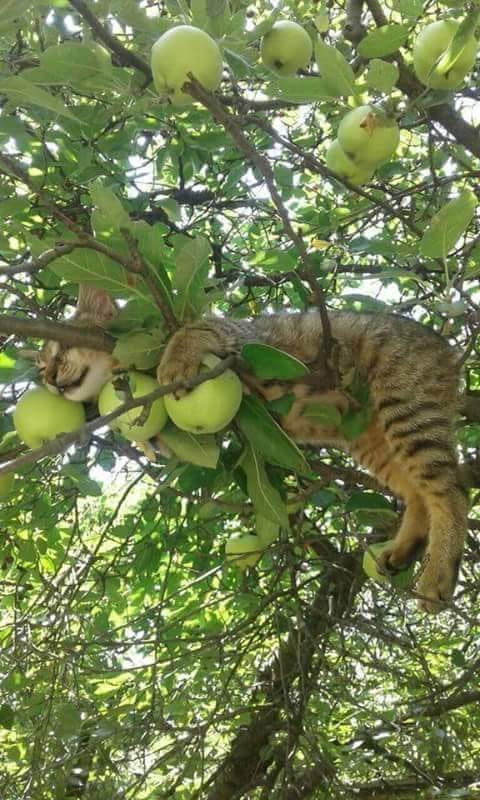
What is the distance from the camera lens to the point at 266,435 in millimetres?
2066

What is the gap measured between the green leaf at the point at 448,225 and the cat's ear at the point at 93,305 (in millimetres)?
1069

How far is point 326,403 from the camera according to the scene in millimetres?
2600

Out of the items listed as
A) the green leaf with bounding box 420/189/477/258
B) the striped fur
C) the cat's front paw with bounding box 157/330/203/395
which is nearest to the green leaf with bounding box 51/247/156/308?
the cat's front paw with bounding box 157/330/203/395

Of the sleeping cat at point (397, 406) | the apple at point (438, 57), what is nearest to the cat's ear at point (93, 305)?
the sleeping cat at point (397, 406)

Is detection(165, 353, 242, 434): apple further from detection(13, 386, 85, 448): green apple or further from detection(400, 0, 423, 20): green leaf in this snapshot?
detection(400, 0, 423, 20): green leaf

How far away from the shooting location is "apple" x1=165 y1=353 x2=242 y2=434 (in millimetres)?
1821

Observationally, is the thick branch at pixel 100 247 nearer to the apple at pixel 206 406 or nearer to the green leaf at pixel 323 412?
the apple at pixel 206 406

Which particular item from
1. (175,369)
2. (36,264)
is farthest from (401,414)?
(36,264)

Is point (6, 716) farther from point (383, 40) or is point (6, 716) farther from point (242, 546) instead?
point (383, 40)

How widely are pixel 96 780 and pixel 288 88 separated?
9.16 ft

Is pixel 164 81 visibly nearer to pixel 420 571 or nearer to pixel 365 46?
pixel 365 46

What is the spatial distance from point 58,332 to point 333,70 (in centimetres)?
95

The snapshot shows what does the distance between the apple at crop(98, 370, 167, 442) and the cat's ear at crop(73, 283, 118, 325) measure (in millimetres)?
548

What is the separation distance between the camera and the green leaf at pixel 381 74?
1847mm
